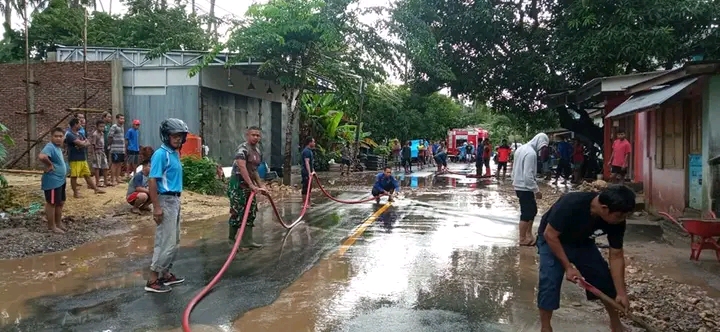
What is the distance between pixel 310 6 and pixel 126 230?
9480 mm

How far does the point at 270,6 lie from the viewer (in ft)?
56.3

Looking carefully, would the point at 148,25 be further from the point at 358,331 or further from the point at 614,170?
the point at 358,331

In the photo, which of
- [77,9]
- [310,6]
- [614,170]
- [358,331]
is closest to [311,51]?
[310,6]

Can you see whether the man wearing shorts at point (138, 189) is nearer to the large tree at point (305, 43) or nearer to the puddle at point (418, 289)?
the puddle at point (418, 289)

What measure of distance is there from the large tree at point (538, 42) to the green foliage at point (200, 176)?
7.25m

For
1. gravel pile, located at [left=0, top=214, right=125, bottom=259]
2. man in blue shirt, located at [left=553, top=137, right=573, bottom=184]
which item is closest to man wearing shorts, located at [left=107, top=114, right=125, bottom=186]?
gravel pile, located at [left=0, top=214, right=125, bottom=259]

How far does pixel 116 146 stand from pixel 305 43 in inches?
260

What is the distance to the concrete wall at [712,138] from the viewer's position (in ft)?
30.3

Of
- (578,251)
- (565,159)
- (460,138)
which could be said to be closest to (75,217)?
(578,251)

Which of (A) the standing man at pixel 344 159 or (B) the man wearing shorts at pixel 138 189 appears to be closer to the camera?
(B) the man wearing shorts at pixel 138 189

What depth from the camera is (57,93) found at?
19672 mm

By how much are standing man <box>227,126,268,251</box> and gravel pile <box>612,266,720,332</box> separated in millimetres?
4738

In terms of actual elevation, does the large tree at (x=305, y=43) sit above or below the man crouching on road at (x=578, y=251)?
above

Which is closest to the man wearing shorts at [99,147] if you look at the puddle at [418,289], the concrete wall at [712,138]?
the puddle at [418,289]
